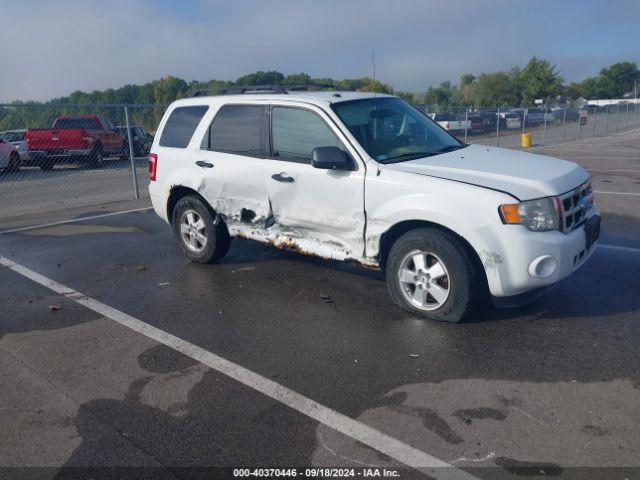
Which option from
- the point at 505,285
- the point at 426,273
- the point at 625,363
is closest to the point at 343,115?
the point at 426,273

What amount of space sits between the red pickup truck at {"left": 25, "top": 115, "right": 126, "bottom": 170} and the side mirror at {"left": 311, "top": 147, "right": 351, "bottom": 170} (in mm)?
15871

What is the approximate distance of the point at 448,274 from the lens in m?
4.64

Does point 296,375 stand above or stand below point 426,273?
below

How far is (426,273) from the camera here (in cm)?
479

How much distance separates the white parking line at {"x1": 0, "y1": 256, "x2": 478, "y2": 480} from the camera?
3041 millimetres

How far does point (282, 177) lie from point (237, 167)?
652 mm

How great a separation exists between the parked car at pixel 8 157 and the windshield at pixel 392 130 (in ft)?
52.6

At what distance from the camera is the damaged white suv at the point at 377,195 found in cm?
441

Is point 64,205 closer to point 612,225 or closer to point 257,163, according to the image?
point 257,163

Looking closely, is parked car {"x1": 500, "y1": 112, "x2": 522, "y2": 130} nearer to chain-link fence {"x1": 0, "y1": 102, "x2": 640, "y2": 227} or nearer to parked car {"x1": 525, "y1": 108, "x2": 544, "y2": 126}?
parked car {"x1": 525, "y1": 108, "x2": 544, "y2": 126}

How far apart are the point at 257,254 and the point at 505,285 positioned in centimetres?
356

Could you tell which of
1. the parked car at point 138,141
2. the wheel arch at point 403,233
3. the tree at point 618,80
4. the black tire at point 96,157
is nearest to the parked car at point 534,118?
the parked car at point 138,141

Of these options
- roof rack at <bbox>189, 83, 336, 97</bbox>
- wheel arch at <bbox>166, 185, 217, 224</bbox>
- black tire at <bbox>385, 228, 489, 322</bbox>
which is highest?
roof rack at <bbox>189, 83, 336, 97</bbox>

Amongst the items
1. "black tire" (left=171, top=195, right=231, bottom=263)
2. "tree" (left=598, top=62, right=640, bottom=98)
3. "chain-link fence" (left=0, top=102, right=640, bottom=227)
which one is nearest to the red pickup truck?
"chain-link fence" (left=0, top=102, right=640, bottom=227)
